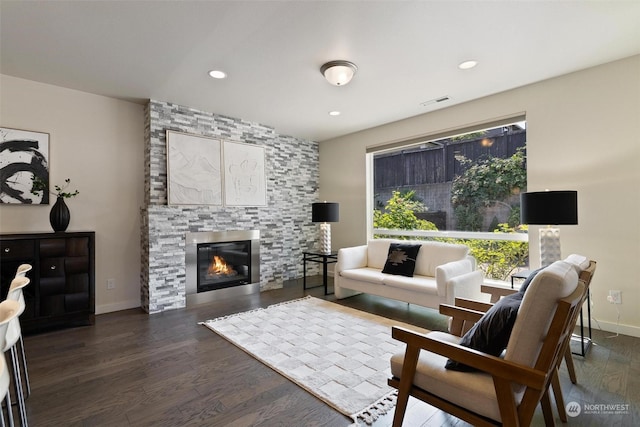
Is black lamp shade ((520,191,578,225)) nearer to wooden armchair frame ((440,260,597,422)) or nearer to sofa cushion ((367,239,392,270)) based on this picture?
wooden armchair frame ((440,260,597,422))

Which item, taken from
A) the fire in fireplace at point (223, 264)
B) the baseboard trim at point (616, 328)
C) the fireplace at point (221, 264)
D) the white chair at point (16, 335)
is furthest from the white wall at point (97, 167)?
the baseboard trim at point (616, 328)

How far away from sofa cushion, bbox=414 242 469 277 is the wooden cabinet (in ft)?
12.5

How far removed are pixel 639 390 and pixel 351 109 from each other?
3.85 metres

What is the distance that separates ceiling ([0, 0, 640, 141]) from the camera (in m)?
2.28

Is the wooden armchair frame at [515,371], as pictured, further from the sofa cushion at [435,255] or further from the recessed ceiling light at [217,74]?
the recessed ceiling light at [217,74]

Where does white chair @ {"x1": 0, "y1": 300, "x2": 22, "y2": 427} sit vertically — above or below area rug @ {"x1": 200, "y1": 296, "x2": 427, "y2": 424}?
above

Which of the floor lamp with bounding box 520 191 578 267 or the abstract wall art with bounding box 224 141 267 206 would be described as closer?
the floor lamp with bounding box 520 191 578 267

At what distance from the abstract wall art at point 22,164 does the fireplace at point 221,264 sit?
5.48ft

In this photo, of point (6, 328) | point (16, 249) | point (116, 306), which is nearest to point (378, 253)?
point (116, 306)

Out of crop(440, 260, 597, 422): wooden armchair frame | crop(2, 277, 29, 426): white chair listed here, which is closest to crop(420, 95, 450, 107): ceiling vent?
crop(440, 260, 597, 422): wooden armchair frame

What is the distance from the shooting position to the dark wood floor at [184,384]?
1.87m

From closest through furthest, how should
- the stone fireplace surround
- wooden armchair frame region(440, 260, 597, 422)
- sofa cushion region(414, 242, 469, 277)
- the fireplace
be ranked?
wooden armchair frame region(440, 260, 597, 422) < sofa cushion region(414, 242, 469, 277) < the stone fireplace surround < the fireplace

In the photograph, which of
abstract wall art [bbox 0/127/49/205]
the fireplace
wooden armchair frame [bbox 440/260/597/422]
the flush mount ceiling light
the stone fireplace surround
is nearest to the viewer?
wooden armchair frame [bbox 440/260/597/422]

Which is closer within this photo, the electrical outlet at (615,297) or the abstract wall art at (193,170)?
the electrical outlet at (615,297)
